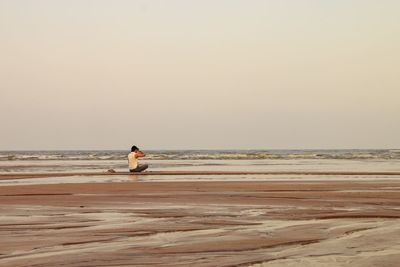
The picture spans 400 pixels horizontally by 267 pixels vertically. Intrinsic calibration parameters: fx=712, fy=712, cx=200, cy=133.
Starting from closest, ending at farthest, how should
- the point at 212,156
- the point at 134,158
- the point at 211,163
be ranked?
the point at 134,158, the point at 211,163, the point at 212,156

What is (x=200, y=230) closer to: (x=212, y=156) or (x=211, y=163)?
(x=211, y=163)

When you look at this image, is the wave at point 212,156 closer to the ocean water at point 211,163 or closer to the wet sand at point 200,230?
the ocean water at point 211,163

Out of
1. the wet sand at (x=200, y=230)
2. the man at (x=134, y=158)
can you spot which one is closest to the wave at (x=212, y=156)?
the man at (x=134, y=158)

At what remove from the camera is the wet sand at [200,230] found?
793cm

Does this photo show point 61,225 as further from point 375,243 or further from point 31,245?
point 375,243

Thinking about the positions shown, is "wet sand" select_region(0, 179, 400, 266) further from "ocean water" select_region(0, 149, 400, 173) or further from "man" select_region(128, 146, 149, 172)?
"ocean water" select_region(0, 149, 400, 173)

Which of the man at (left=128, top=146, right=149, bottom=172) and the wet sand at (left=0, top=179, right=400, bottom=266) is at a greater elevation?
the man at (left=128, top=146, right=149, bottom=172)

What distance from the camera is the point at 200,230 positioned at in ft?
34.7

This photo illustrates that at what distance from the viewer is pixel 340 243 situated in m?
9.13

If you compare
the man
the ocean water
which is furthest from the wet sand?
the ocean water

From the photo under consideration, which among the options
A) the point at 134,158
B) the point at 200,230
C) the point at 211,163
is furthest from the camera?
the point at 211,163

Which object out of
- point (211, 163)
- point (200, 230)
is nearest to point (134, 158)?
point (200, 230)

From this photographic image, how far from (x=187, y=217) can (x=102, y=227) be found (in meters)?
2.09

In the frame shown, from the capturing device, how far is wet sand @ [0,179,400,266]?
7.93 metres
